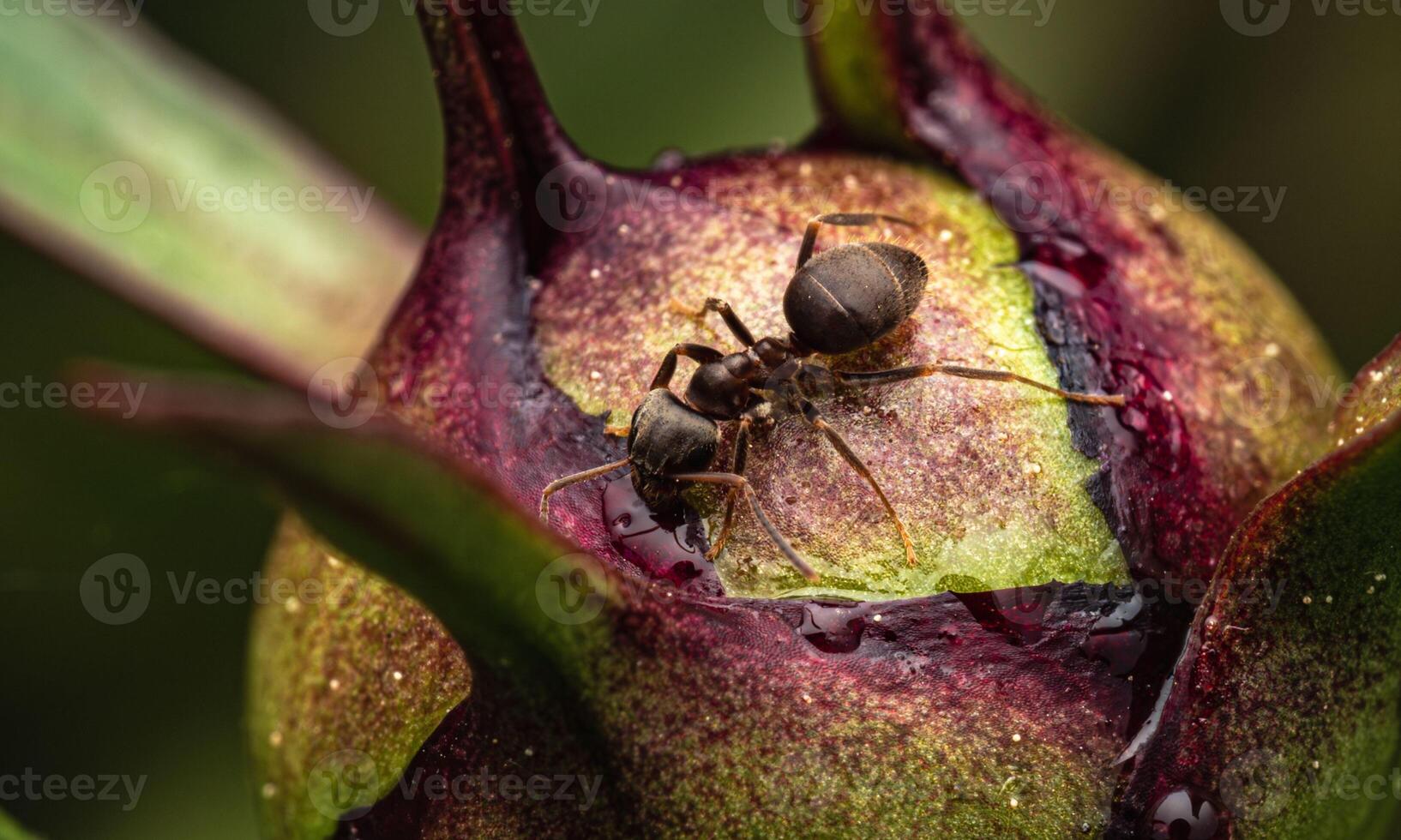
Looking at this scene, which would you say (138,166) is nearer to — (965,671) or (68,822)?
(68,822)
